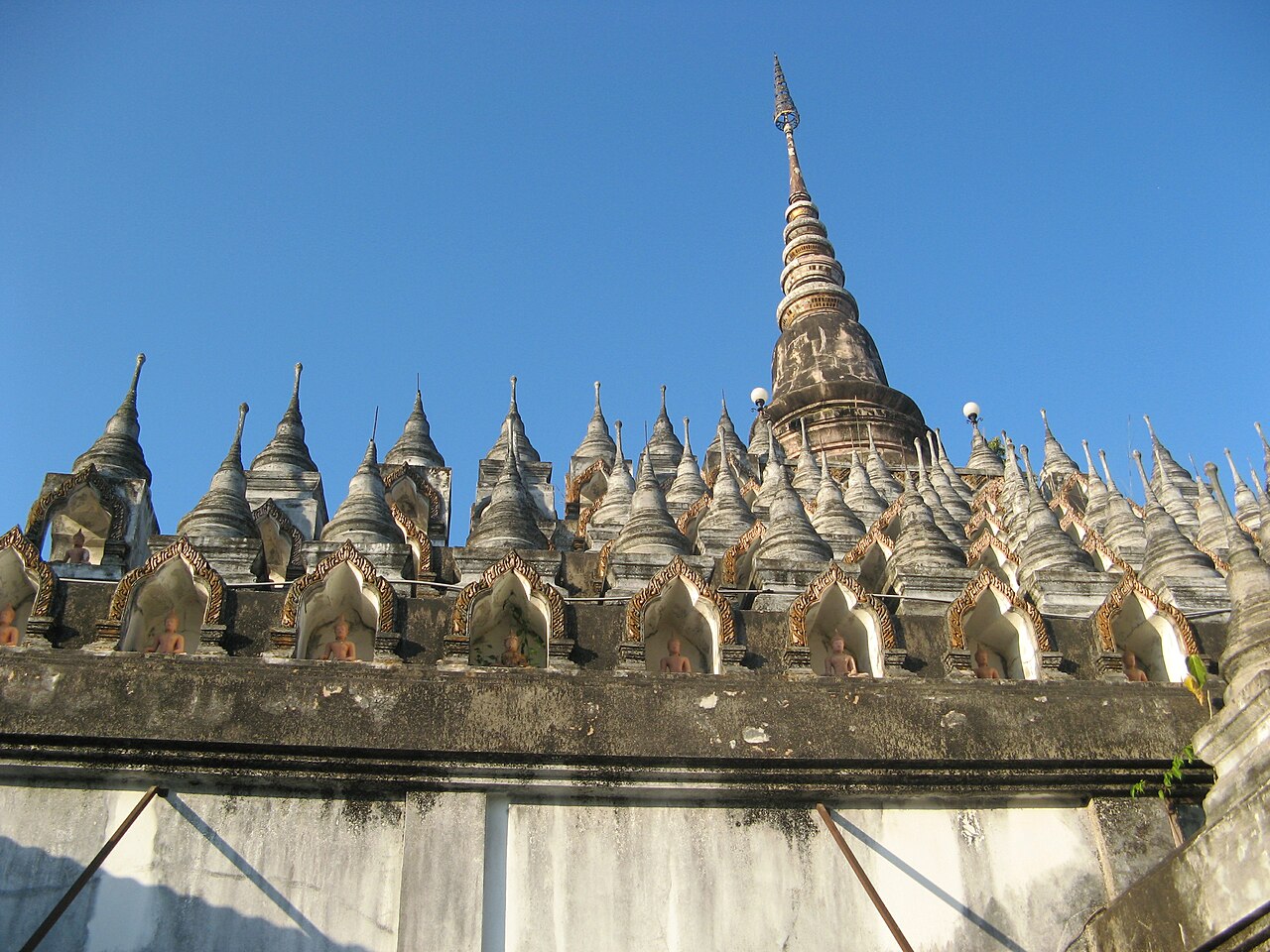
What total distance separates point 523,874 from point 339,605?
12.3ft

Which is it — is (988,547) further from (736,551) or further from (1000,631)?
(1000,631)

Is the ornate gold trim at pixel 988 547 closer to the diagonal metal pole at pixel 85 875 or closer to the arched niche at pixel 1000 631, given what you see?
the arched niche at pixel 1000 631

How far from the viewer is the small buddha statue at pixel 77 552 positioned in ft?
63.6

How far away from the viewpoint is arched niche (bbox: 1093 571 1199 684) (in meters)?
12.8

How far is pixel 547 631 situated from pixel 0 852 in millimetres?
4464

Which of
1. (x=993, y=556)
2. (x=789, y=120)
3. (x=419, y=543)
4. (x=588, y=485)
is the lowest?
(x=993, y=556)

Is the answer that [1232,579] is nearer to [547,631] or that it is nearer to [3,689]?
[547,631]

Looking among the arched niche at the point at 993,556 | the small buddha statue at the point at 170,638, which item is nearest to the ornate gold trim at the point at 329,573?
the small buddha statue at the point at 170,638

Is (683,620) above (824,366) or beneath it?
beneath

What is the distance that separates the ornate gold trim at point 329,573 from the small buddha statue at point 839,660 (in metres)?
3.87

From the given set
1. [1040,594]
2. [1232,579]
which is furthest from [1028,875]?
[1040,594]

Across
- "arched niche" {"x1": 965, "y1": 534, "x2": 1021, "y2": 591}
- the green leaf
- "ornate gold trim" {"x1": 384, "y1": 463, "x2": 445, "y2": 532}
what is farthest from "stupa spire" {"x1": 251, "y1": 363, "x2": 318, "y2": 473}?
the green leaf

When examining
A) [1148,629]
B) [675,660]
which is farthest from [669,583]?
[1148,629]

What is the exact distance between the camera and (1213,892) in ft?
26.0
